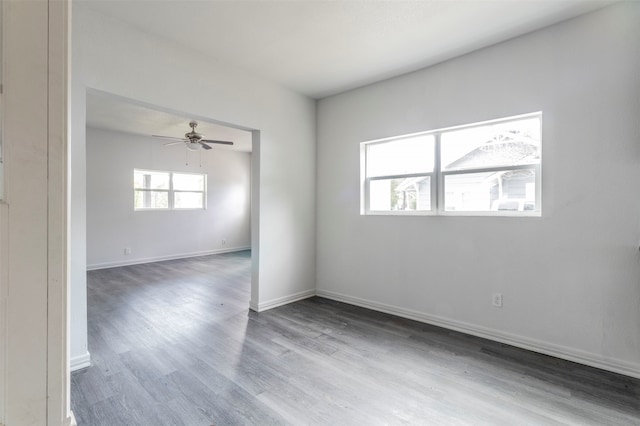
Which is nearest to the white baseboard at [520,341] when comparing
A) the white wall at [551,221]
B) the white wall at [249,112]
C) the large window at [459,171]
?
the white wall at [551,221]

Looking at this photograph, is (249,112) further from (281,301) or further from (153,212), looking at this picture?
(153,212)

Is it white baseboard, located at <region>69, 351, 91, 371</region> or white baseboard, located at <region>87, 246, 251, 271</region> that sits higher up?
white baseboard, located at <region>87, 246, 251, 271</region>

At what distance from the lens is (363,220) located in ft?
12.1

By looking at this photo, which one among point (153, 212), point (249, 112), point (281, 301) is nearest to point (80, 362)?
point (281, 301)

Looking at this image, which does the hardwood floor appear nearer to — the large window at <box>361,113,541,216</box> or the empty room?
the empty room

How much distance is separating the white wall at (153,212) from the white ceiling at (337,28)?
4.18m

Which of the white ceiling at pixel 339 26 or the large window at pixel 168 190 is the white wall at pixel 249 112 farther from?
the large window at pixel 168 190

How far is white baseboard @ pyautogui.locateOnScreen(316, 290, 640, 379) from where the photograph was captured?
216 centimetres

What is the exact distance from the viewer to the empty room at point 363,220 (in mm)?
818

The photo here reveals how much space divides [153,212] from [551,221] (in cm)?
696

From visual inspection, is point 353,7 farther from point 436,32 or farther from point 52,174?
point 52,174

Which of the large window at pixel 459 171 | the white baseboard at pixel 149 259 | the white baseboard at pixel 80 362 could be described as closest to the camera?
the white baseboard at pixel 80 362

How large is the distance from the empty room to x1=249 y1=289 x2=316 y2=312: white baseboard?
0.02 meters

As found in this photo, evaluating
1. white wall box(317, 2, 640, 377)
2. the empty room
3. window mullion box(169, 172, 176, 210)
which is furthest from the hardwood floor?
window mullion box(169, 172, 176, 210)
